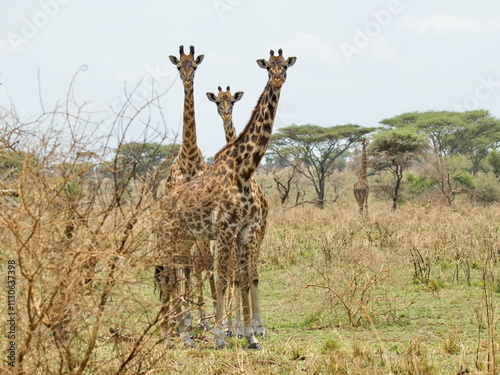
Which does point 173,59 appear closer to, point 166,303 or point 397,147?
point 166,303

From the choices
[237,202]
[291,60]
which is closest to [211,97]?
[291,60]

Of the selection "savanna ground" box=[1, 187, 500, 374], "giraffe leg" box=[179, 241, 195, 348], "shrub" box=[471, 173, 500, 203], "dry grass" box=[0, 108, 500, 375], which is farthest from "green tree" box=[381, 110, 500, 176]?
"giraffe leg" box=[179, 241, 195, 348]

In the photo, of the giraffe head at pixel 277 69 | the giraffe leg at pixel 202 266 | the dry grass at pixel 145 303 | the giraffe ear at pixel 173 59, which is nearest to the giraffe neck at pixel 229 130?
the giraffe ear at pixel 173 59

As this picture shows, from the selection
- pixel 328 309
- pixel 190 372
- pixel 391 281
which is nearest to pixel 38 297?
pixel 190 372

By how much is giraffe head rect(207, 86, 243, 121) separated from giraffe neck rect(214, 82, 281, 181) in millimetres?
829

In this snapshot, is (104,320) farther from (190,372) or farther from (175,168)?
(175,168)

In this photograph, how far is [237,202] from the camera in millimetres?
5320

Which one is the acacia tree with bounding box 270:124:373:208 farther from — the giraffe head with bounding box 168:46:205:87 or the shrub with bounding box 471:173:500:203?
the giraffe head with bounding box 168:46:205:87

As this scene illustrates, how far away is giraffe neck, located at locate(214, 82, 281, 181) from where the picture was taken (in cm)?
549

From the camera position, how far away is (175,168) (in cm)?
704

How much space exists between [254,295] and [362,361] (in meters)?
1.71

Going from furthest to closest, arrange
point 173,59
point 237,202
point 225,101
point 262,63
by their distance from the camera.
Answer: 1. point 173,59
2. point 225,101
3. point 262,63
4. point 237,202

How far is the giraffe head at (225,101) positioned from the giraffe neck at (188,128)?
0.29 meters

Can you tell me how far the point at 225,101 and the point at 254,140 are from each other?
116 cm
